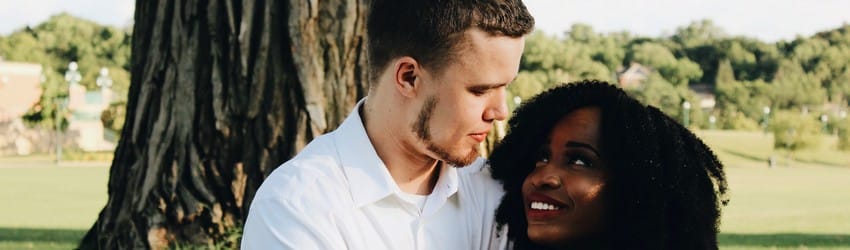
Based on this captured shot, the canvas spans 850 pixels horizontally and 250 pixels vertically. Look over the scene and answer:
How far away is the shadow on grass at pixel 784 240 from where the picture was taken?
37.2 feet

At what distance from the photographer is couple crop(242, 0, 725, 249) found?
2.52 meters

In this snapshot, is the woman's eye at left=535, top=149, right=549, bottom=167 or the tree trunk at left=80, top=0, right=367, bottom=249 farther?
the tree trunk at left=80, top=0, right=367, bottom=249

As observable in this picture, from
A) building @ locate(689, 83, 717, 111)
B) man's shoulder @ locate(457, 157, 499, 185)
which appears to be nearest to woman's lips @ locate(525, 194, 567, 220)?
man's shoulder @ locate(457, 157, 499, 185)

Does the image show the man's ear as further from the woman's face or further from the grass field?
the grass field

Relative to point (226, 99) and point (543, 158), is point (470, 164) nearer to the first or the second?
point (543, 158)

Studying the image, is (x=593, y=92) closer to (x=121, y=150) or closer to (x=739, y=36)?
(x=121, y=150)

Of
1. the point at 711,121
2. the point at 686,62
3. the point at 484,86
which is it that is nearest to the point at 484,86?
the point at 484,86

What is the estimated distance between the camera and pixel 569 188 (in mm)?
2744

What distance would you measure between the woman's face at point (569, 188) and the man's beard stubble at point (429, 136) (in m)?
0.25

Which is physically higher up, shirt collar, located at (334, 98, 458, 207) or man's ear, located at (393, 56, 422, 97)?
man's ear, located at (393, 56, 422, 97)

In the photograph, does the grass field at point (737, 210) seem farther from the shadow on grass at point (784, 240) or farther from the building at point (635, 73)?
the building at point (635, 73)

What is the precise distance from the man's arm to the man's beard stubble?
30cm

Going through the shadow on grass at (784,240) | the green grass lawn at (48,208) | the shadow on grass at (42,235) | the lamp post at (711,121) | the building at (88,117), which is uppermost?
the shadow on grass at (784,240)

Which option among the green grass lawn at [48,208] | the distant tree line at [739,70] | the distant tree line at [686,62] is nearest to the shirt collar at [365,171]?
the green grass lawn at [48,208]
